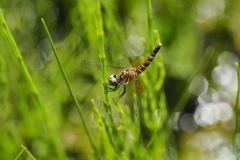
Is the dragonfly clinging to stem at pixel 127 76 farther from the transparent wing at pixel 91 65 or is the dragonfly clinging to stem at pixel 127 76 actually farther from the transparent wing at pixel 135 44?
the transparent wing at pixel 135 44

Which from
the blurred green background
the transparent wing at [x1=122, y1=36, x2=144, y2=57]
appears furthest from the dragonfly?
the transparent wing at [x1=122, y1=36, x2=144, y2=57]

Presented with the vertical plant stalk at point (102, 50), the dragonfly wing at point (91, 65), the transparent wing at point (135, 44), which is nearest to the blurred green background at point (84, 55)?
the transparent wing at point (135, 44)

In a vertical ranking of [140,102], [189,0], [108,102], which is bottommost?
[108,102]

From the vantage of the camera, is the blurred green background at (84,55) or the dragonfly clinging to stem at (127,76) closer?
the dragonfly clinging to stem at (127,76)

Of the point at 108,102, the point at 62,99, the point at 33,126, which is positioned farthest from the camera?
the point at 62,99

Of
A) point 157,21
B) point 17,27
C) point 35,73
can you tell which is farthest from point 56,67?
point 157,21

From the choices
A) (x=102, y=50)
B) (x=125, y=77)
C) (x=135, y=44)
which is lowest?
(x=102, y=50)

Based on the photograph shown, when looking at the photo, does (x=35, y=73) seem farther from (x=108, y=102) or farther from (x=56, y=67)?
(x=108, y=102)

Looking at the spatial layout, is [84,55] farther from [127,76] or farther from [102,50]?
[102,50]

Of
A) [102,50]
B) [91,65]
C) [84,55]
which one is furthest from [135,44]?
[102,50]
